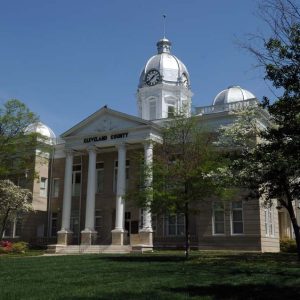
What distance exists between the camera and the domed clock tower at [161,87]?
4900 cm

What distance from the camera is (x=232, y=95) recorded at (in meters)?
43.2

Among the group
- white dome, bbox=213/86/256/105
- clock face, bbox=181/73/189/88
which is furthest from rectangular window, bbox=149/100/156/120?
white dome, bbox=213/86/256/105

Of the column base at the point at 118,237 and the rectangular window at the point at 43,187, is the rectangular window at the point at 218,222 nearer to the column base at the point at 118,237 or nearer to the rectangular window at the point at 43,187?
the column base at the point at 118,237

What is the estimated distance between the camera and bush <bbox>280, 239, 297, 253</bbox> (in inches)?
1436

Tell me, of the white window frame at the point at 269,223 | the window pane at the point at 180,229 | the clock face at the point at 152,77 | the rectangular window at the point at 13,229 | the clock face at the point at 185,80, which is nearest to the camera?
the white window frame at the point at 269,223

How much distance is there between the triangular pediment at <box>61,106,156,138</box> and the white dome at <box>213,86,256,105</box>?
9.24 m

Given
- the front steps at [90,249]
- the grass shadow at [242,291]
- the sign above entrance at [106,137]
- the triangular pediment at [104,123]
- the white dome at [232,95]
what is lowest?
the grass shadow at [242,291]

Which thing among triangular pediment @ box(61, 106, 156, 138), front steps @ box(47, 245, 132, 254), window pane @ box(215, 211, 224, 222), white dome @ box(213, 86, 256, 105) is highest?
white dome @ box(213, 86, 256, 105)

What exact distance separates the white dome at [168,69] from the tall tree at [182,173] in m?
25.1

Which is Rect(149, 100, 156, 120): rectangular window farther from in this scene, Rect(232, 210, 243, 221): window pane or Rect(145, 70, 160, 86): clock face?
Rect(232, 210, 243, 221): window pane

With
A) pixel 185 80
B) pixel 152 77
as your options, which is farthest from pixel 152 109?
pixel 185 80

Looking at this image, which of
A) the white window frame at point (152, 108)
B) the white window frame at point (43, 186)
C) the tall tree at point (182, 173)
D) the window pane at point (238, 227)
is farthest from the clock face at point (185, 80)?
the tall tree at point (182, 173)

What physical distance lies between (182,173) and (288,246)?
17.5m

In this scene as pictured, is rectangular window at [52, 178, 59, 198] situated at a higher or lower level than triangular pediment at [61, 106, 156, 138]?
lower
